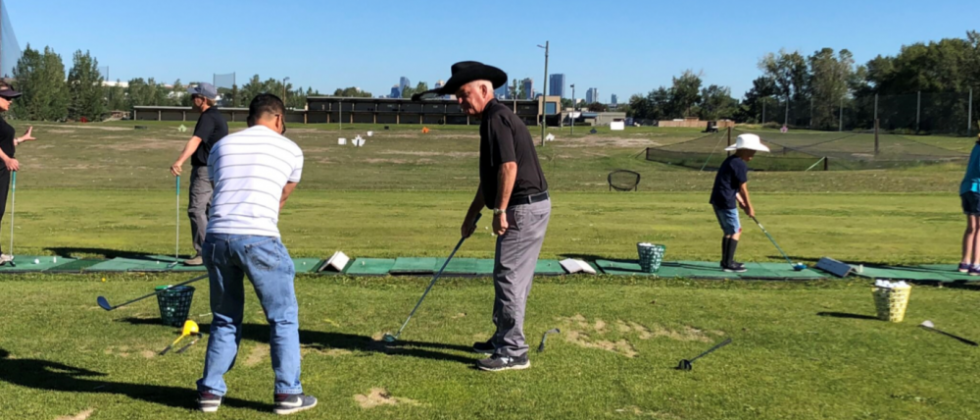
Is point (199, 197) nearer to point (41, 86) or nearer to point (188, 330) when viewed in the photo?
point (188, 330)

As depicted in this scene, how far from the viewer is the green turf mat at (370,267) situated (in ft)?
29.8

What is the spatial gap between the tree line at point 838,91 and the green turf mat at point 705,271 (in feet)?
178

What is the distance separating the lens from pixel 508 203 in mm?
5309

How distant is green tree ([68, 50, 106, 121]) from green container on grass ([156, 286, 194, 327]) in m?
113

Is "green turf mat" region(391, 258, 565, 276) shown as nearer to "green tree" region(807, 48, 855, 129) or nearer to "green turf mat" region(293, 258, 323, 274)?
"green turf mat" region(293, 258, 323, 274)

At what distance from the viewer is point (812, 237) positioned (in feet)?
42.7

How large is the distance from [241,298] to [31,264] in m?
6.23

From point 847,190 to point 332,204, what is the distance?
16.7m

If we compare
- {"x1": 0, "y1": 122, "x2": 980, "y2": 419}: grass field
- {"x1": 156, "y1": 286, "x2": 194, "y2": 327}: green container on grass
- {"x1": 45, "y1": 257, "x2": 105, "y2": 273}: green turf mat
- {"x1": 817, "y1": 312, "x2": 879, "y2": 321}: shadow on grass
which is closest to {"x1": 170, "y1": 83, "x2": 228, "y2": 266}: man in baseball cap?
{"x1": 0, "y1": 122, "x2": 980, "y2": 419}: grass field

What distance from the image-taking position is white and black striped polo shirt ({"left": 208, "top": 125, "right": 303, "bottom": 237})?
4.32 meters

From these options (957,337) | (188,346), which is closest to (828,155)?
(957,337)

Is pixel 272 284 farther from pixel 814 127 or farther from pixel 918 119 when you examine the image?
pixel 814 127

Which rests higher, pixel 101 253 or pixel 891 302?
pixel 891 302

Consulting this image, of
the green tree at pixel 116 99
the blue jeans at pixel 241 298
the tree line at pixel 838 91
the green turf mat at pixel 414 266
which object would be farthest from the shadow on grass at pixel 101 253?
the green tree at pixel 116 99
